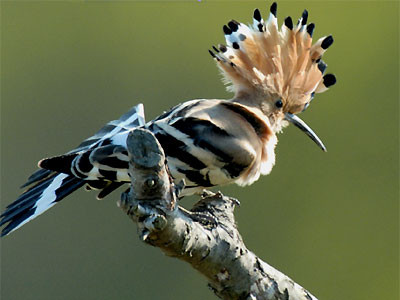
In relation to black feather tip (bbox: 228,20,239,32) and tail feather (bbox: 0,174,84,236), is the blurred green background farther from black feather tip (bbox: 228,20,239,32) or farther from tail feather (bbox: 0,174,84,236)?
black feather tip (bbox: 228,20,239,32)

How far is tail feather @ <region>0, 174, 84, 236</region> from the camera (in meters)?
2.31

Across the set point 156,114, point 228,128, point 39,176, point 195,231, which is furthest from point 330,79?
point 156,114

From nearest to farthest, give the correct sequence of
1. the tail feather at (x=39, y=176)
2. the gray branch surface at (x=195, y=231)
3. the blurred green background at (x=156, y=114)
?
the gray branch surface at (x=195, y=231) → the tail feather at (x=39, y=176) → the blurred green background at (x=156, y=114)

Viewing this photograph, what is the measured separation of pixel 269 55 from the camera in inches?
97.7

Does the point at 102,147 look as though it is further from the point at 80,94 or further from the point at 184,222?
the point at 80,94

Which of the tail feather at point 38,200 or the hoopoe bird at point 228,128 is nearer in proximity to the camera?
the hoopoe bird at point 228,128

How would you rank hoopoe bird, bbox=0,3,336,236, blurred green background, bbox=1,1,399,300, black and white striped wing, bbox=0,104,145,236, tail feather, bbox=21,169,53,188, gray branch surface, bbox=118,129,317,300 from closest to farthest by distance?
gray branch surface, bbox=118,129,317,300, hoopoe bird, bbox=0,3,336,236, black and white striped wing, bbox=0,104,145,236, tail feather, bbox=21,169,53,188, blurred green background, bbox=1,1,399,300

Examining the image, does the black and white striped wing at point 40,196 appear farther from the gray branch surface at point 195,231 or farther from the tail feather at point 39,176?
the gray branch surface at point 195,231

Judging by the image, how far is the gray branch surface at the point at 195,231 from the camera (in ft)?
4.81

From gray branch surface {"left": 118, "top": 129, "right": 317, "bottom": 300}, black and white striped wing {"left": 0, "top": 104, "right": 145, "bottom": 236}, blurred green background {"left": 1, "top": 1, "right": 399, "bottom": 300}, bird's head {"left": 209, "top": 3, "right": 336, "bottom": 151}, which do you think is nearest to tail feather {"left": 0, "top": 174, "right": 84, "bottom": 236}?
black and white striped wing {"left": 0, "top": 104, "right": 145, "bottom": 236}

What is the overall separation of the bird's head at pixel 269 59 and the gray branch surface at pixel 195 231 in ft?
1.27

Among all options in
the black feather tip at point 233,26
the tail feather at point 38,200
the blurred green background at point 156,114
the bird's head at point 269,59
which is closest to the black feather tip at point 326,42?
the bird's head at point 269,59

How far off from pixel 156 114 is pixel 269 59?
1.71 m

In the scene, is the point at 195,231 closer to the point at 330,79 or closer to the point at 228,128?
the point at 228,128
